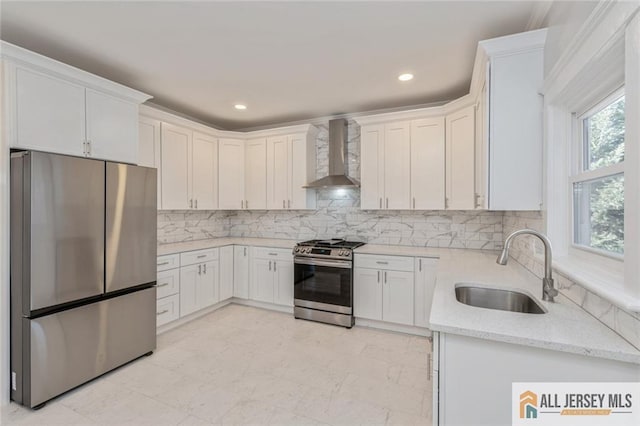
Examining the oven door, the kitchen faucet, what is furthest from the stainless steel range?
the kitchen faucet

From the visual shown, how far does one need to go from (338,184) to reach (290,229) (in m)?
1.20

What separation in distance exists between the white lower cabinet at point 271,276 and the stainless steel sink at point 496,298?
2.30m

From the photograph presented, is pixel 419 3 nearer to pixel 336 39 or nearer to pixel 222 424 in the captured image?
pixel 336 39

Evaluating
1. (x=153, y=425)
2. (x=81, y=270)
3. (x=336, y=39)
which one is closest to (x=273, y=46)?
(x=336, y=39)

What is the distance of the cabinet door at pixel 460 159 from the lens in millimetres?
2912

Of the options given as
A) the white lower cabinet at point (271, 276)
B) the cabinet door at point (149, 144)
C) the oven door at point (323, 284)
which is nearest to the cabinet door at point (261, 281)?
the white lower cabinet at point (271, 276)

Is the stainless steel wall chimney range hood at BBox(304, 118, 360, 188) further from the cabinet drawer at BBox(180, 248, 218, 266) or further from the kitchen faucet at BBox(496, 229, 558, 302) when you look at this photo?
the kitchen faucet at BBox(496, 229, 558, 302)

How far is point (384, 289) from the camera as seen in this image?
3287mm

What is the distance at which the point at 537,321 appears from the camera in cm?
126

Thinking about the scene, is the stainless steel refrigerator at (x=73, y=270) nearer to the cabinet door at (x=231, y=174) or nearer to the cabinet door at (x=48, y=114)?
the cabinet door at (x=48, y=114)

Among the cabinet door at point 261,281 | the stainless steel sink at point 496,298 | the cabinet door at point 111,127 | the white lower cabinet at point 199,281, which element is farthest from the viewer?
the cabinet door at point 261,281

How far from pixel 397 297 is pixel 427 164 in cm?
155

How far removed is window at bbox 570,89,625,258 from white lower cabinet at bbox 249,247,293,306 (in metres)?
2.91

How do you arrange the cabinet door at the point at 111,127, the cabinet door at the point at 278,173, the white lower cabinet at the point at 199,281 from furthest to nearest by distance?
the cabinet door at the point at 278,173
the white lower cabinet at the point at 199,281
the cabinet door at the point at 111,127
